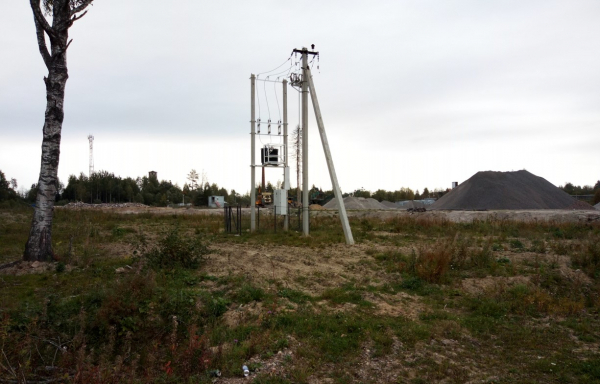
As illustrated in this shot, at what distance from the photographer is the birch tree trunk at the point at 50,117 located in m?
9.66

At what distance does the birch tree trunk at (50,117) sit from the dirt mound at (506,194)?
30.3 meters

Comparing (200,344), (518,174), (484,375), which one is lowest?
(484,375)

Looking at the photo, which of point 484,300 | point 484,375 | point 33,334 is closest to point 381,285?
point 484,300

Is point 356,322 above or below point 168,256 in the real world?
below

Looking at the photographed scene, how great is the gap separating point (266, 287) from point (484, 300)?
3976mm

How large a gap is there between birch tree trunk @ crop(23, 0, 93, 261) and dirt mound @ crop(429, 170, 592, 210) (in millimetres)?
30287

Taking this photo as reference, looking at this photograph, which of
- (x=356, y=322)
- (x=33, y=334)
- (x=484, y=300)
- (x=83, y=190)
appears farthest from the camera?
(x=83, y=190)

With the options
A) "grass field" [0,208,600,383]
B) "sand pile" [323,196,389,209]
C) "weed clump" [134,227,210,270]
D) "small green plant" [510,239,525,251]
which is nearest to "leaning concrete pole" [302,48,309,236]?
"grass field" [0,208,600,383]

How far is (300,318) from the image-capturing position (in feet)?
21.1

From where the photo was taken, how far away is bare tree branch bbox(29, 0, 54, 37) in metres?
9.59

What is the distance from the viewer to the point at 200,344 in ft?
16.8

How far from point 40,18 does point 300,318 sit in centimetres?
880

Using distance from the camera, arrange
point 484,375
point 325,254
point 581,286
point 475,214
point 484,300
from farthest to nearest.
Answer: point 475,214 → point 325,254 → point 581,286 → point 484,300 → point 484,375

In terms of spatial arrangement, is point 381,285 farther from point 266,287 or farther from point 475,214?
point 475,214
